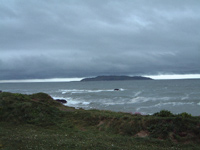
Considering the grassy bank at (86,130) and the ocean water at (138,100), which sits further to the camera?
the ocean water at (138,100)

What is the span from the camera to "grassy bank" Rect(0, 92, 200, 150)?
9.39 metres

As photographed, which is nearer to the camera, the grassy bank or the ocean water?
the grassy bank

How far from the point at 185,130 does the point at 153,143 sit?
316 centimetres

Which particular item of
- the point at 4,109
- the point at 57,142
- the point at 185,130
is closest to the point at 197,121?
the point at 185,130

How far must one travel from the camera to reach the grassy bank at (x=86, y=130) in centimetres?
939

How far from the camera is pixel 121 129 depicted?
1416 cm

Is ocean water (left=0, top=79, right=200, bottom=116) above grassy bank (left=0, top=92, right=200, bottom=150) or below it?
below

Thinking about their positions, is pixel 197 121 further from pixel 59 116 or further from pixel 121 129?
pixel 59 116

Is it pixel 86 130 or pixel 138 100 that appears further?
pixel 138 100

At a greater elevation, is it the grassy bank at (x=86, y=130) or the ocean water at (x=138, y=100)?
the grassy bank at (x=86, y=130)

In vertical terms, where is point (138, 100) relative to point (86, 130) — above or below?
below

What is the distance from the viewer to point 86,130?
578 inches

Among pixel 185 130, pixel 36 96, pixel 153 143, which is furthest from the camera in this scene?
pixel 36 96

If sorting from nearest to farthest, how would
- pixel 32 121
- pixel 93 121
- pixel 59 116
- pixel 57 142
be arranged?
1. pixel 57 142
2. pixel 32 121
3. pixel 93 121
4. pixel 59 116
